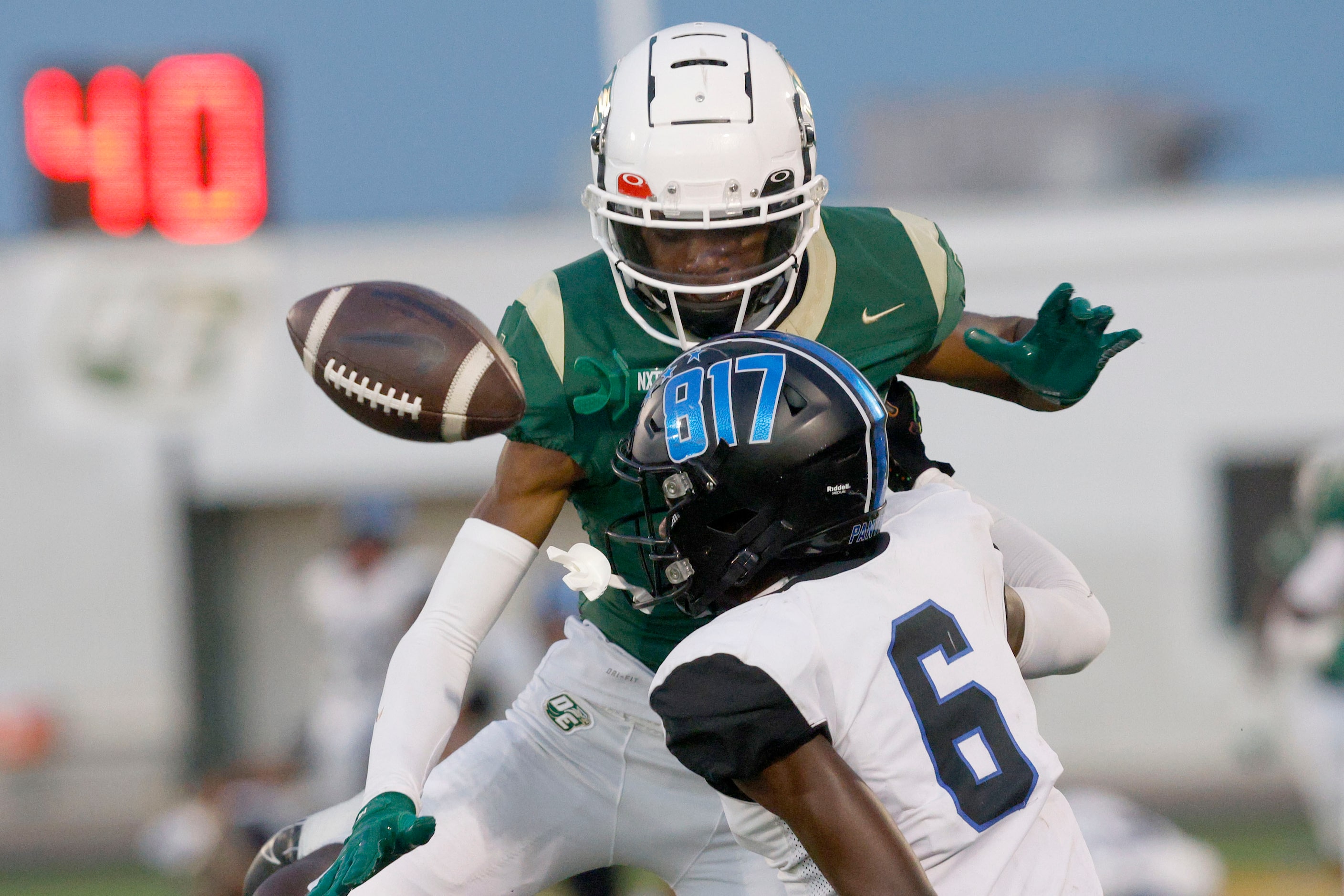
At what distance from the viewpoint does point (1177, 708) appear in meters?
10.7

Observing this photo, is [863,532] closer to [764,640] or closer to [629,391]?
[764,640]

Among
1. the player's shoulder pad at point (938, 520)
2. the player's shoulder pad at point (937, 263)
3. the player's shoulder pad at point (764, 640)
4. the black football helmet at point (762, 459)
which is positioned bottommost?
the player's shoulder pad at point (764, 640)

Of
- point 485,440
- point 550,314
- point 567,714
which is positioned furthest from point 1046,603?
point 485,440

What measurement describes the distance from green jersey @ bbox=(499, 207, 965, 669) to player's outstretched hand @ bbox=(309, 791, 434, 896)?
59cm

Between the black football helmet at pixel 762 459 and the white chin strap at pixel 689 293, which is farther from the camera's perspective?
the white chin strap at pixel 689 293

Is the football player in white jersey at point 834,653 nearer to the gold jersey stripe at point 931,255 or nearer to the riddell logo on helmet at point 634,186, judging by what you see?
the riddell logo on helmet at point 634,186

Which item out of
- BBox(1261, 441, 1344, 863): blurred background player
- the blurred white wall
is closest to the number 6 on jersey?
BBox(1261, 441, 1344, 863): blurred background player

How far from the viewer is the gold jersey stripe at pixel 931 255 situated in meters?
2.91

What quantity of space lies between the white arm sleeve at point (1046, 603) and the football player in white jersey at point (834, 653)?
0.25 feet

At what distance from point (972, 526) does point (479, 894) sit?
1.02 meters

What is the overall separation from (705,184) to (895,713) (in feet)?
3.28

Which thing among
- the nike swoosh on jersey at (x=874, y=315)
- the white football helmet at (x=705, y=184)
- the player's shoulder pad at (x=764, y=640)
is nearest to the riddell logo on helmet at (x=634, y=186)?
the white football helmet at (x=705, y=184)

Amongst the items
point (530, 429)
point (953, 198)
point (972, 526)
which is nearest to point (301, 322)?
point (530, 429)

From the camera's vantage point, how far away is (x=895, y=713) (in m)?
2.12
